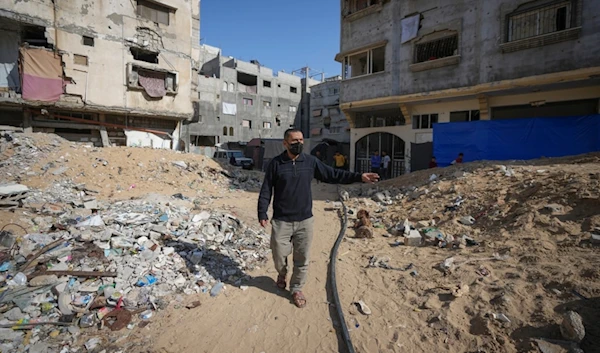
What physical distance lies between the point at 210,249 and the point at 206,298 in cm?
127

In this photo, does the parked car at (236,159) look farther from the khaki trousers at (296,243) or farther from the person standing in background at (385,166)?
the khaki trousers at (296,243)

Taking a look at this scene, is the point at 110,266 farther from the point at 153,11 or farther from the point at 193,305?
the point at 153,11

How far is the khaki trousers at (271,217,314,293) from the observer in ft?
12.1

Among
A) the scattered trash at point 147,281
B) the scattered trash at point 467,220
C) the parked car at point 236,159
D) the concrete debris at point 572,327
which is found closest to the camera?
the concrete debris at point 572,327

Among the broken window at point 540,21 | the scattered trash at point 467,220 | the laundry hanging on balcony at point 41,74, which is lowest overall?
the scattered trash at point 467,220

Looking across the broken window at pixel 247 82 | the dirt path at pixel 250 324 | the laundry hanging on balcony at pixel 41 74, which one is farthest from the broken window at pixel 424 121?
the broken window at pixel 247 82

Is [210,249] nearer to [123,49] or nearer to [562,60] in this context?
[562,60]

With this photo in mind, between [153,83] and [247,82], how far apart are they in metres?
26.7

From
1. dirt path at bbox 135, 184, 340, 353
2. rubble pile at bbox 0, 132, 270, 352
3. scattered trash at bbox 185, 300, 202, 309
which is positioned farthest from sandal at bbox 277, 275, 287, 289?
scattered trash at bbox 185, 300, 202, 309

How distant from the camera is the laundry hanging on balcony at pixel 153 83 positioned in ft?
63.1

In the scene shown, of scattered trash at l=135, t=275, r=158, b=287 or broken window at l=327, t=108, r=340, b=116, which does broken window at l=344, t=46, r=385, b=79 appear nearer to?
scattered trash at l=135, t=275, r=158, b=287

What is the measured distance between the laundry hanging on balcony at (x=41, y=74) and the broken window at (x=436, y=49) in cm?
1955

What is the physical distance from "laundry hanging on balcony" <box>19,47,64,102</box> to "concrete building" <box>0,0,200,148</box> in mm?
41

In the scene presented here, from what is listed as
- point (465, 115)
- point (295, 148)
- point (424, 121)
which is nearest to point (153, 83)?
point (424, 121)
